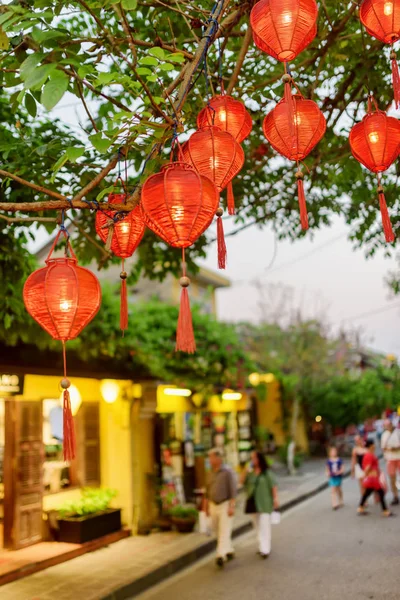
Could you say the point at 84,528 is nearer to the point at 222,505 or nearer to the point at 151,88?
the point at 222,505

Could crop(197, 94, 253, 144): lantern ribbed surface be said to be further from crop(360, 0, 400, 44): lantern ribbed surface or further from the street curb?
the street curb

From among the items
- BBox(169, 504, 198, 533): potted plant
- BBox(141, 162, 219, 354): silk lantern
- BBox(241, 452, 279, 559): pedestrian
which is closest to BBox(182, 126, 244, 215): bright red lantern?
BBox(141, 162, 219, 354): silk lantern

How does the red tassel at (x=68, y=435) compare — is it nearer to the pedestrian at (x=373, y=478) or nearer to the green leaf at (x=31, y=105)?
the green leaf at (x=31, y=105)

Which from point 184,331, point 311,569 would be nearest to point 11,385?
point 311,569

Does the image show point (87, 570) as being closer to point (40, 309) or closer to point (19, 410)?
point (19, 410)

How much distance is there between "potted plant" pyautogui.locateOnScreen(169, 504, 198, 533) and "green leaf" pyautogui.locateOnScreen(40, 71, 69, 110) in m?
9.97

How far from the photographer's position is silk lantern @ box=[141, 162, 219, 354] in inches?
132

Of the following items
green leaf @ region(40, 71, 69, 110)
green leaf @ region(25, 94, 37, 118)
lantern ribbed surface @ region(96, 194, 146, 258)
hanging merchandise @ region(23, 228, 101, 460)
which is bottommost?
hanging merchandise @ region(23, 228, 101, 460)

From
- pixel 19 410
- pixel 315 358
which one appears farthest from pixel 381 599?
pixel 315 358

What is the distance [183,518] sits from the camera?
11508 mm

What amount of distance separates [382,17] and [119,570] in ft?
26.6

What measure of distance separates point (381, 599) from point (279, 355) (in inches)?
730

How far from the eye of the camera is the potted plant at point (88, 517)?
10.1m

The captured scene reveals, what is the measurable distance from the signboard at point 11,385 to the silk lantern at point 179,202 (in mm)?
6420
